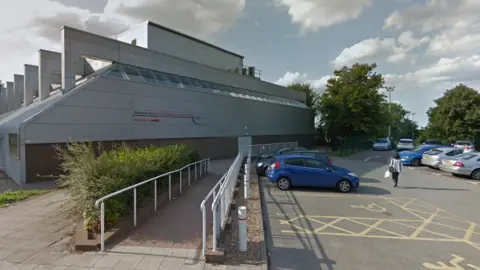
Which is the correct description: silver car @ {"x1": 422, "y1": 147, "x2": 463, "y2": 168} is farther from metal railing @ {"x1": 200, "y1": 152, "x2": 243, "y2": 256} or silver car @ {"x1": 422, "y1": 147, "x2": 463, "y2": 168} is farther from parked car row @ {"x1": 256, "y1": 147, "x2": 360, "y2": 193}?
metal railing @ {"x1": 200, "y1": 152, "x2": 243, "y2": 256}

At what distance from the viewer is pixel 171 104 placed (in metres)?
19.5

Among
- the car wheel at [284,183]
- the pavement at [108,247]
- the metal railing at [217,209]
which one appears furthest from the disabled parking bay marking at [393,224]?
the car wheel at [284,183]

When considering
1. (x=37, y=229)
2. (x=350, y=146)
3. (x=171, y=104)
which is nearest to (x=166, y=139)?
(x=171, y=104)

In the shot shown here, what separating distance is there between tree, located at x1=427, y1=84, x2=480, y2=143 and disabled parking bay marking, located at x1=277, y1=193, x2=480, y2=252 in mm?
27791

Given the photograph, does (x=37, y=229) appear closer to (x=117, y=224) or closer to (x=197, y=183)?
(x=117, y=224)

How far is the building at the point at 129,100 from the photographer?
43.2 feet

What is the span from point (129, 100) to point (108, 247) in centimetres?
1319

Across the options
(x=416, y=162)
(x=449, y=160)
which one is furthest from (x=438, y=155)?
(x=416, y=162)

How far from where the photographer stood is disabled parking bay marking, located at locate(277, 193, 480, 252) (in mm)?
6340

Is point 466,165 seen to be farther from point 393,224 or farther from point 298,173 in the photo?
point 393,224

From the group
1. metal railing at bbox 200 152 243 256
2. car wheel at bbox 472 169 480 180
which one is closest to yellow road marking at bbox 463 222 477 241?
metal railing at bbox 200 152 243 256

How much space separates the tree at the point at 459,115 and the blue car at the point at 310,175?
1055 inches

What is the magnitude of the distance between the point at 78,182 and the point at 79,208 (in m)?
0.52

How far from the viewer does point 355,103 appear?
3284 cm
